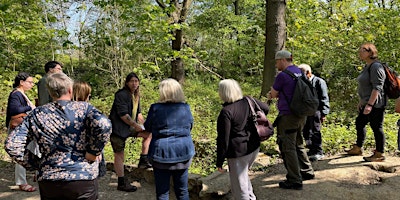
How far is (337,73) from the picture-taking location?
41.0 feet

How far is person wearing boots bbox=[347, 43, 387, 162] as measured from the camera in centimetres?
488

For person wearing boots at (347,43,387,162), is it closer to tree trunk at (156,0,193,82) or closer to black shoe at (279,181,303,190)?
black shoe at (279,181,303,190)

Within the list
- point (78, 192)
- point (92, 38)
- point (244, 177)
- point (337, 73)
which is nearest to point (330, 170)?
point (244, 177)

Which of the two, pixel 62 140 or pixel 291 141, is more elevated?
pixel 62 140

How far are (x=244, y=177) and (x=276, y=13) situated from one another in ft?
18.0

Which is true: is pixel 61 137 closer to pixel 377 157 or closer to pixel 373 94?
pixel 373 94

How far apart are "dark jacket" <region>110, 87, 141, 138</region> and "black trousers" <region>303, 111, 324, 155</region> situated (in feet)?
9.97

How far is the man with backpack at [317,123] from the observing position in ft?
18.4

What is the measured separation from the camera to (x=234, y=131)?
3.87 m

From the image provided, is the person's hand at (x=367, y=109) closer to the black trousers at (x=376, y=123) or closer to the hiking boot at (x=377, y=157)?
the black trousers at (x=376, y=123)

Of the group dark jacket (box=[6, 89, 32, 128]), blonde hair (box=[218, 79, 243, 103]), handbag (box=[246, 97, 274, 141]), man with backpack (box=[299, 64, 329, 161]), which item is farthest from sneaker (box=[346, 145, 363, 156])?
dark jacket (box=[6, 89, 32, 128])

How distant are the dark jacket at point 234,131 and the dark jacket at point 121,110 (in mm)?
1653

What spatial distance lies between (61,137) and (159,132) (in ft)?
4.06

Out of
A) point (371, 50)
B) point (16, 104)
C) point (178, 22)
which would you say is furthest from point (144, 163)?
point (178, 22)
